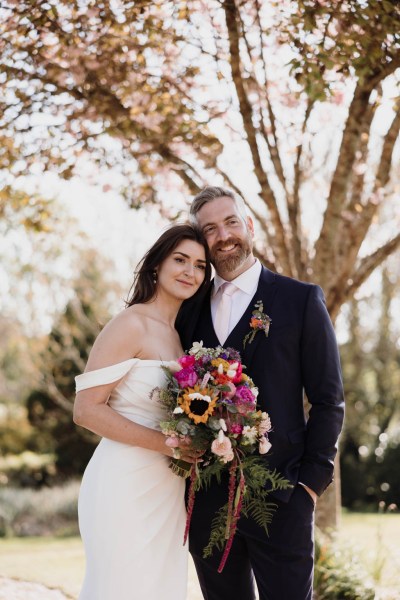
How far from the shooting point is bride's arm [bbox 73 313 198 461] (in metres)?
3.56

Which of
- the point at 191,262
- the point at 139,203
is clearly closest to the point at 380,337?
the point at 139,203

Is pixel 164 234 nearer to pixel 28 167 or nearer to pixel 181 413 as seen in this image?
pixel 181 413

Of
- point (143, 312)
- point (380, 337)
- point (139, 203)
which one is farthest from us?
point (380, 337)

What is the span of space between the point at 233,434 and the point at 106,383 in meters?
0.71

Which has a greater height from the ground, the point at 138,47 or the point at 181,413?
the point at 138,47

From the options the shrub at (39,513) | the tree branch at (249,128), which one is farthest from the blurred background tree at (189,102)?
the shrub at (39,513)

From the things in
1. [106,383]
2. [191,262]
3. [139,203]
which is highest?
[139,203]

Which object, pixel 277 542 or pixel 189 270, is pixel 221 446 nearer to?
pixel 277 542

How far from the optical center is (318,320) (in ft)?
12.0

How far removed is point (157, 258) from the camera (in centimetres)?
399

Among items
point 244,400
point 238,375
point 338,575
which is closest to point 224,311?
point 238,375

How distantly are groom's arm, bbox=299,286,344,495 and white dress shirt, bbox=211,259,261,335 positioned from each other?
358 millimetres

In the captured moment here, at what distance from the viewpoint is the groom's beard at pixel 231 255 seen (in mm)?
3955

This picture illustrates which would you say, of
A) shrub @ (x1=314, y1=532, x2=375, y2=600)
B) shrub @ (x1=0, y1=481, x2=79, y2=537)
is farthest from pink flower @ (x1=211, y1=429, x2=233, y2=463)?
shrub @ (x1=0, y1=481, x2=79, y2=537)
